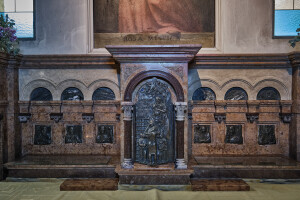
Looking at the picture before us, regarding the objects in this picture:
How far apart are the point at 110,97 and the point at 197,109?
1.95 metres

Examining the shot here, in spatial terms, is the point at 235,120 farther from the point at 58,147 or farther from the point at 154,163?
the point at 58,147

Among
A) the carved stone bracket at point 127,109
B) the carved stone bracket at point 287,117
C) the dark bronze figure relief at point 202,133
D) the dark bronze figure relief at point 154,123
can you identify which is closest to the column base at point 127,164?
the dark bronze figure relief at point 154,123

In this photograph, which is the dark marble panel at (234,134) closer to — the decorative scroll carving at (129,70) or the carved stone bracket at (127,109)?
the carved stone bracket at (127,109)

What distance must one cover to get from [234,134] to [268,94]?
1.16 meters

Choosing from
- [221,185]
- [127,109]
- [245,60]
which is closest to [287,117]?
[245,60]

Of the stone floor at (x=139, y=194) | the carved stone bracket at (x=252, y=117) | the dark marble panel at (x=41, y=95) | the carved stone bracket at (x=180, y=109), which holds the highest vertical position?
the dark marble panel at (x=41, y=95)

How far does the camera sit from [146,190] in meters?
3.85

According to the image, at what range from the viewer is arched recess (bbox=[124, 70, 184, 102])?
4035mm

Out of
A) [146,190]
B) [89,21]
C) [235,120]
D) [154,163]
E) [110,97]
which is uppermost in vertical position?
[89,21]

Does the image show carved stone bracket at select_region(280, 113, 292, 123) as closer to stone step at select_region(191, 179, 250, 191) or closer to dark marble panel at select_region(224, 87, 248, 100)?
dark marble panel at select_region(224, 87, 248, 100)

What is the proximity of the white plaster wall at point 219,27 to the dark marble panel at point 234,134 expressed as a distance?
168 cm

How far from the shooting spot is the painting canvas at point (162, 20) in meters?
5.09

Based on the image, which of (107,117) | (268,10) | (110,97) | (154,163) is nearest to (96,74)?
(110,97)

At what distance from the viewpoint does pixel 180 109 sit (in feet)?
13.2
